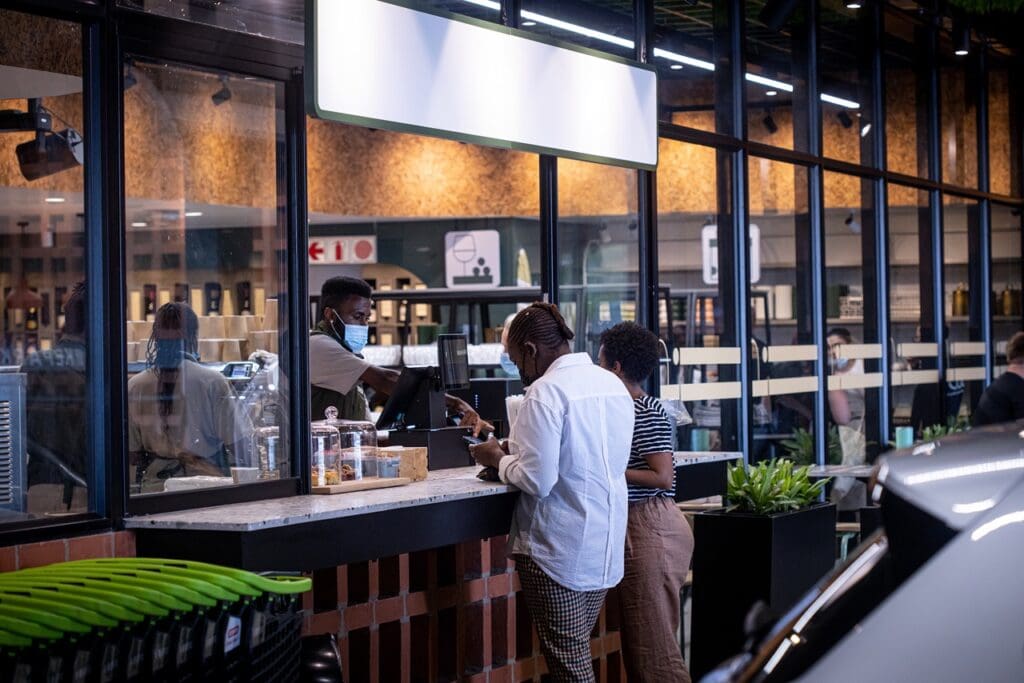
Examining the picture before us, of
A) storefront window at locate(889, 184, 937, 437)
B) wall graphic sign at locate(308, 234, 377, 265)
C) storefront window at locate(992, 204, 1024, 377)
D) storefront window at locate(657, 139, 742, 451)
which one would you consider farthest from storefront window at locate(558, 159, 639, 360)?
storefront window at locate(992, 204, 1024, 377)

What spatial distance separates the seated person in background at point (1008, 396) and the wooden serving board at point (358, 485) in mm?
4250

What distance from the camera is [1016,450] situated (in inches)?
71.1

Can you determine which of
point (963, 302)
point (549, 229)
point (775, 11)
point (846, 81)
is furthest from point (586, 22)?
point (963, 302)

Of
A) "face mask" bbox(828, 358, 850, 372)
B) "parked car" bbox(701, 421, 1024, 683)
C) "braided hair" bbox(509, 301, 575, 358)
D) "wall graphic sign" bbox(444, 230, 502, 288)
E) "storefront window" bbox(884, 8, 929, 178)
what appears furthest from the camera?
"storefront window" bbox(884, 8, 929, 178)

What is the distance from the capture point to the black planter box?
6.05m

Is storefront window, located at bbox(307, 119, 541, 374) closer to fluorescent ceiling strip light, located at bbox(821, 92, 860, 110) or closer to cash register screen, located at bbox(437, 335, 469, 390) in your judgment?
fluorescent ceiling strip light, located at bbox(821, 92, 860, 110)

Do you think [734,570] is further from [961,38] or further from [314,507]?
[961,38]

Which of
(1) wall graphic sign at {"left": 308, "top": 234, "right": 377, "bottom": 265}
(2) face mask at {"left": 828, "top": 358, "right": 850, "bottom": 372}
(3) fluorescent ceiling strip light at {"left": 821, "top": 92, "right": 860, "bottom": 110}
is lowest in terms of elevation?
(2) face mask at {"left": 828, "top": 358, "right": 850, "bottom": 372}

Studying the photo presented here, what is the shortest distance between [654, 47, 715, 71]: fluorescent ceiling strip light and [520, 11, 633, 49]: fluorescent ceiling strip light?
0.32 meters

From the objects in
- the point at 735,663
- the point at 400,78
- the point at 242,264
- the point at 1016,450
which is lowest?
the point at 735,663

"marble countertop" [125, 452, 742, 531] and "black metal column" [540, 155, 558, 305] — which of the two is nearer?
"marble countertop" [125, 452, 742, 531]

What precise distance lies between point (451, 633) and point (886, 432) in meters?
5.94

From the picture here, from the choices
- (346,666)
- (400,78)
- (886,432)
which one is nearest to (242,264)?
(400,78)

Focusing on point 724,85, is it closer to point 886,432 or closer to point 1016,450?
point 886,432
